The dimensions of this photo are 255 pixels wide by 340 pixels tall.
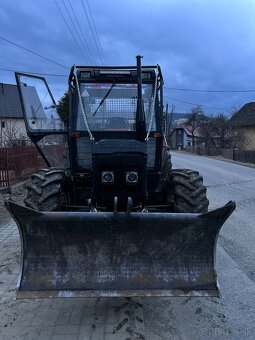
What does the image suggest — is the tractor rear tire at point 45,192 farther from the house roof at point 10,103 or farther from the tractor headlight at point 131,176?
the house roof at point 10,103

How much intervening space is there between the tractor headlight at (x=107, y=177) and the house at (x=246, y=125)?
4620 cm

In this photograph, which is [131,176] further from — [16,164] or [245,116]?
[245,116]

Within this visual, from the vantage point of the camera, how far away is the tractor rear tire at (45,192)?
5.42 m

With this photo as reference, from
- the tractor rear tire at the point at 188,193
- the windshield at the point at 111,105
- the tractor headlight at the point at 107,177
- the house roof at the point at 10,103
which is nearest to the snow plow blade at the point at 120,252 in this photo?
the tractor headlight at the point at 107,177

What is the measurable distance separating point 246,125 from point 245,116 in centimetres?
284

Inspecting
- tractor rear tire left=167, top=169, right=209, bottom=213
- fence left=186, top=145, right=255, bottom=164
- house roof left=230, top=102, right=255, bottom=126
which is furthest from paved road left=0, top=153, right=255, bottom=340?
house roof left=230, top=102, right=255, bottom=126

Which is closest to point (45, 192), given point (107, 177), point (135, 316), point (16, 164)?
point (107, 177)

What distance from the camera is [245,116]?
56.5 m

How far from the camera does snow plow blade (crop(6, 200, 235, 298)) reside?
442 centimetres

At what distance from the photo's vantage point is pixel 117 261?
Result: 4543mm

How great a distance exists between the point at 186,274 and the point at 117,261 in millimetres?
703

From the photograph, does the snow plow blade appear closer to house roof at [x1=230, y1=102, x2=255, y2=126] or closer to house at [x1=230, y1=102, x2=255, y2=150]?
house at [x1=230, y1=102, x2=255, y2=150]

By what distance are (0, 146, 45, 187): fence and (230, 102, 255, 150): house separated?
34.9m

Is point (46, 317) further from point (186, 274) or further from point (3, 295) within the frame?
point (186, 274)
